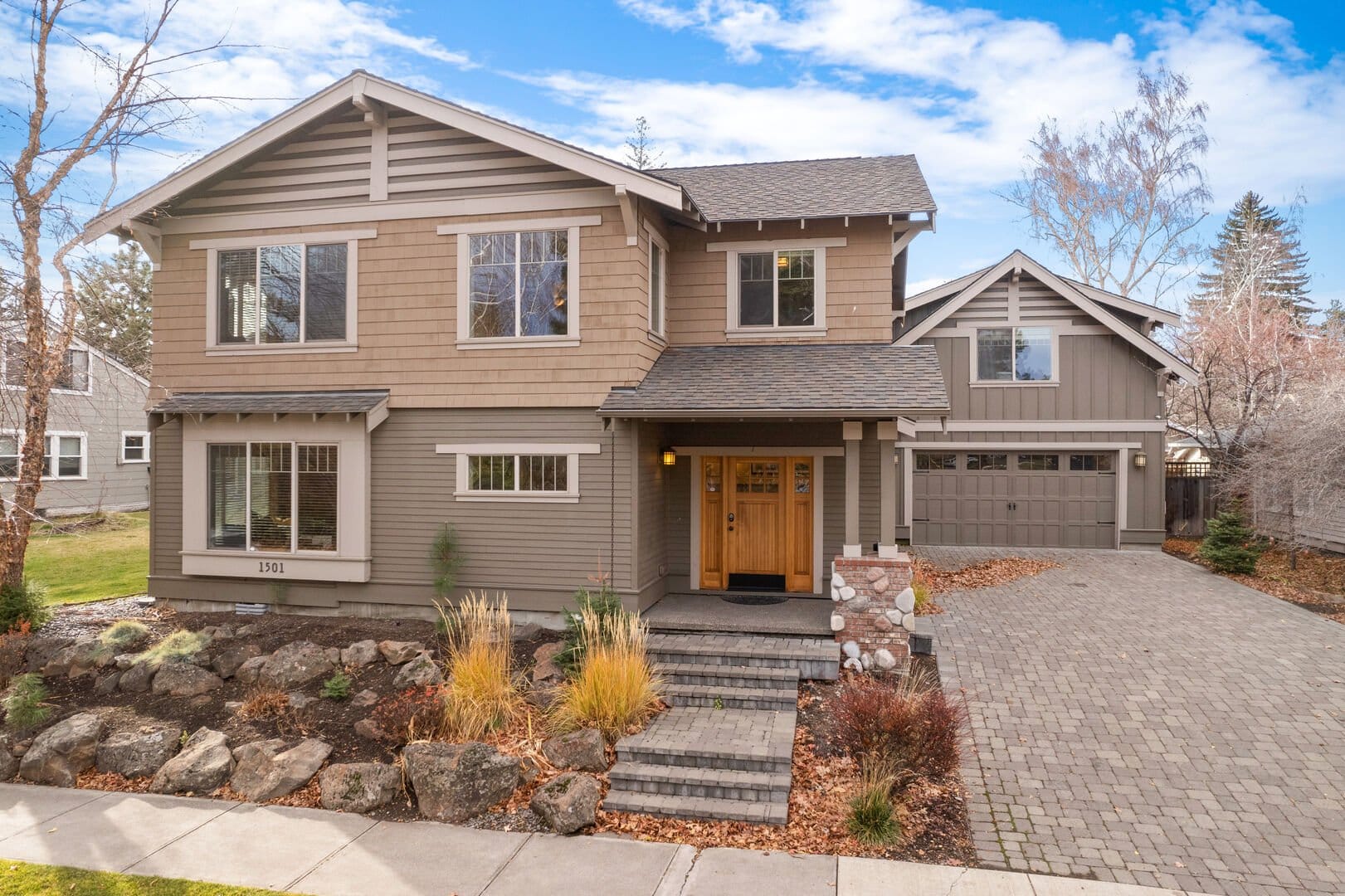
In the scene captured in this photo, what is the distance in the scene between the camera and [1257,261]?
75.6ft

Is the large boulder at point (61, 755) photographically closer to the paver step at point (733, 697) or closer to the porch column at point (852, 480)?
the paver step at point (733, 697)

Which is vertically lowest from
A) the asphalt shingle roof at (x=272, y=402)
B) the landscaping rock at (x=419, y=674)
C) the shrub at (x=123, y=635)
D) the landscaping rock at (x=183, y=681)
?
the landscaping rock at (x=183, y=681)

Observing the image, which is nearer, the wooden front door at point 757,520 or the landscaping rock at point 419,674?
the landscaping rock at point 419,674

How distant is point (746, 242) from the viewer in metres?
11.2

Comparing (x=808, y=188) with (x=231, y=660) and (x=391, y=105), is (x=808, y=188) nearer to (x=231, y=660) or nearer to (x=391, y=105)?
(x=391, y=105)

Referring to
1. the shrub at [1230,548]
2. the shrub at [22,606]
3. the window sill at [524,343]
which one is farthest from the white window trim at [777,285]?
the shrub at [22,606]

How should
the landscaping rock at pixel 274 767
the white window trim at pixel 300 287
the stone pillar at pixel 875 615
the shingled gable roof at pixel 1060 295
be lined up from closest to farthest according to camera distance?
the landscaping rock at pixel 274 767, the stone pillar at pixel 875 615, the white window trim at pixel 300 287, the shingled gable roof at pixel 1060 295

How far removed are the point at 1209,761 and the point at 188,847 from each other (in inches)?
319

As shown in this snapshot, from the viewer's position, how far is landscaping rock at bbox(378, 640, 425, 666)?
8.74 m

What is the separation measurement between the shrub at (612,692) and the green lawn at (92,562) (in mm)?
8184

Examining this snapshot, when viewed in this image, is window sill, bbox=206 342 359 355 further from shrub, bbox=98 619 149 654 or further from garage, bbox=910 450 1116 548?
garage, bbox=910 450 1116 548

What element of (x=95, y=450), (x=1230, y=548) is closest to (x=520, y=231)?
(x=1230, y=548)

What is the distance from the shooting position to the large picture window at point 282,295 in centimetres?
1066

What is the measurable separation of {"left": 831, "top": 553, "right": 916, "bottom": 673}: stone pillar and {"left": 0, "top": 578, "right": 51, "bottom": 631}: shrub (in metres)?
10.3
